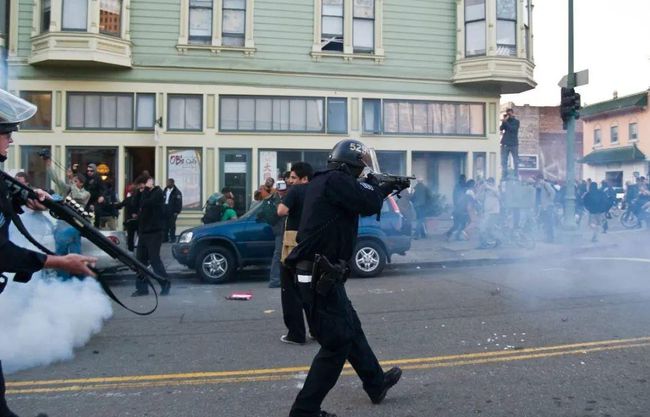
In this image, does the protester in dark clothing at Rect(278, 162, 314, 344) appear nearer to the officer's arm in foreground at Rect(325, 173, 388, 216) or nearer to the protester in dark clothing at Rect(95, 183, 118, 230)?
the officer's arm in foreground at Rect(325, 173, 388, 216)

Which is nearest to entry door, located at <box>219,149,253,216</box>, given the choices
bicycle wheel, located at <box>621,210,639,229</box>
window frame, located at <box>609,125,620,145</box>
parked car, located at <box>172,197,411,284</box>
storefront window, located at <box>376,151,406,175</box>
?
storefront window, located at <box>376,151,406,175</box>

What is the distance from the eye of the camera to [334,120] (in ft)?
57.7

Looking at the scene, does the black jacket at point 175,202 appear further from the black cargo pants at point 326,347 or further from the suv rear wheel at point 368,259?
the black cargo pants at point 326,347

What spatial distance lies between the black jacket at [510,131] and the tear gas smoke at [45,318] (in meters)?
12.3

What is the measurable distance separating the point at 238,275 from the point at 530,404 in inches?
304

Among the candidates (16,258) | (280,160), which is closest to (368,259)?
(280,160)

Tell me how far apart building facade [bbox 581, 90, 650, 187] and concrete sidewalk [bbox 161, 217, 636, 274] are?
22.1 m

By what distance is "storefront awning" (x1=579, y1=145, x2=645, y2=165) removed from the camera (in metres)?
36.1

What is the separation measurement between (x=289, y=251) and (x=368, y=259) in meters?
4.46

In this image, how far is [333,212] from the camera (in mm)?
3834

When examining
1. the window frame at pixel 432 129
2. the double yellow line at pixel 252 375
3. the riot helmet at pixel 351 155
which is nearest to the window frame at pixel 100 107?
the window frame at pixel 432 129

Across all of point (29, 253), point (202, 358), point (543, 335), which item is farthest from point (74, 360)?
point (543, 335)

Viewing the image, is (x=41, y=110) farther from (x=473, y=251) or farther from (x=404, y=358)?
(x=404, y=358)

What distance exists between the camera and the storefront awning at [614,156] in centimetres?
3609
